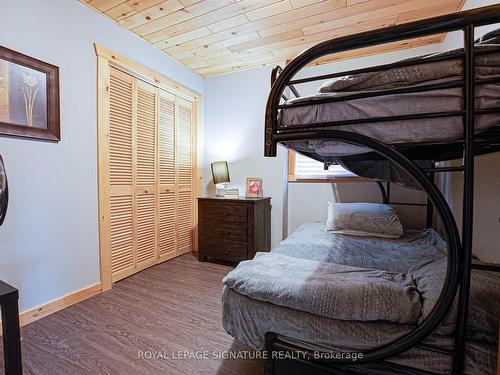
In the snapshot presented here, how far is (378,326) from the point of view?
81 centimetres

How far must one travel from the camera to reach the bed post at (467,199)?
622 mm

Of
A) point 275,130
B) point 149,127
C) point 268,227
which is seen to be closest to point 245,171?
point 268,227

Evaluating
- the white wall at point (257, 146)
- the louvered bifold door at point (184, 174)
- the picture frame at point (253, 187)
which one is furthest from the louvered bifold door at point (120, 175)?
the picture frame at point (253, 187)

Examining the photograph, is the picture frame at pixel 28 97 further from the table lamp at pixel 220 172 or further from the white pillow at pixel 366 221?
the white pillow at pixel 366 221

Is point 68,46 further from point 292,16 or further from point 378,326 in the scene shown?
point 378,326

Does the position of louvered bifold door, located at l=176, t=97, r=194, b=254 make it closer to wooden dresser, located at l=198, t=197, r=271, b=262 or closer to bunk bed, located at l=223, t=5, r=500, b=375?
wooden dresser, located at l=198, t=197, r=271, b=262

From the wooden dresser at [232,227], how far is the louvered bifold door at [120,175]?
0.77 meters

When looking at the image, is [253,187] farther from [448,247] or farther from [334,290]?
[448,247]

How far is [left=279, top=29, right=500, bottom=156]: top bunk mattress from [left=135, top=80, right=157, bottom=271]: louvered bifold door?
2120 mm

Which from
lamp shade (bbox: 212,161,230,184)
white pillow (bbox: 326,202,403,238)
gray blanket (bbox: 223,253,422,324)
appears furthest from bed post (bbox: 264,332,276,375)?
lamp shade (bbox: 212,161,230,184)

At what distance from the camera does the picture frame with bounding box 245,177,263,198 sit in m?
2.98

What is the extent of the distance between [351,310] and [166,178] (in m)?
2.47

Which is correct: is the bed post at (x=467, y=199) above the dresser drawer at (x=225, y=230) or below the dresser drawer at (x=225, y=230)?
above

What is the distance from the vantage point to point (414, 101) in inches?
27.3
